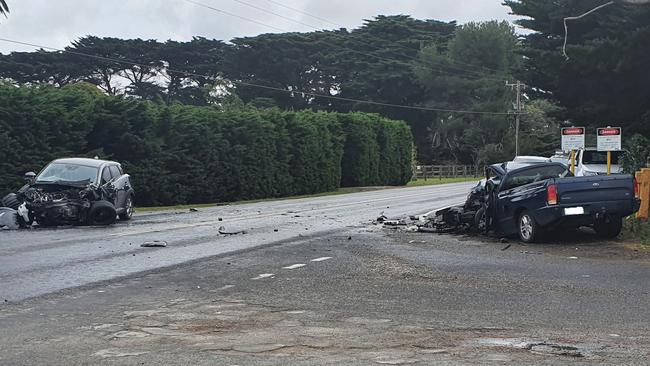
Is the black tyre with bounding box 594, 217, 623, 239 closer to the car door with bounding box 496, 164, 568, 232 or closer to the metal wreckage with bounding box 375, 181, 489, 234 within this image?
the car door with bounding box 496, 164, 568, 232

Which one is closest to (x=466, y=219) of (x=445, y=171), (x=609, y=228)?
(x=609, y=228)

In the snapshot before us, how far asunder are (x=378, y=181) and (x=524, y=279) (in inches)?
1815

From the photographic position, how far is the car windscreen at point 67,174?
70.2ft

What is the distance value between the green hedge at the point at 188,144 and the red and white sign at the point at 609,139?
55.3 ft

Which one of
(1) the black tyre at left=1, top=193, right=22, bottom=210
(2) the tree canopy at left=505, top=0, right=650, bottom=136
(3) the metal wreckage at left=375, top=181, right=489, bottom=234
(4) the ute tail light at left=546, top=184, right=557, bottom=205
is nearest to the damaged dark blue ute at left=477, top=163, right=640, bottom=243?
(4) the ute tail light at left=546, top=184, right=557, bottom=205

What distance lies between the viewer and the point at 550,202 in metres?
16.1

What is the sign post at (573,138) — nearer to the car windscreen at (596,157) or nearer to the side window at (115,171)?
the car windscreen at (596,157)

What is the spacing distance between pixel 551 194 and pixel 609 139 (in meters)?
5.12

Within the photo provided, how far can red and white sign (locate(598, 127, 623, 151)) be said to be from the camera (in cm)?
2025

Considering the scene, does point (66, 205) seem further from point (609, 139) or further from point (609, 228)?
point (609, 139)

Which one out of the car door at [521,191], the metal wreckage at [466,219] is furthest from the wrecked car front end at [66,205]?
the car door at [521,191]

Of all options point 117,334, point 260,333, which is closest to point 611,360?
point 260,333

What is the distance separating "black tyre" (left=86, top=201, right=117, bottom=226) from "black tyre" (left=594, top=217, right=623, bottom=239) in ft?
36.7

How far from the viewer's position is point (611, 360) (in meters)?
7.06
